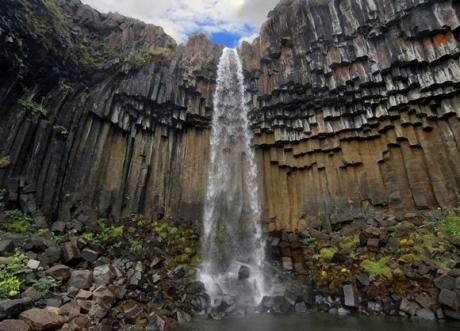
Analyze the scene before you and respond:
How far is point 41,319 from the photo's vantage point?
8109mm

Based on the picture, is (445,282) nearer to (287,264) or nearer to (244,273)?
(287,264)

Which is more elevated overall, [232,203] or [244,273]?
[232,203]

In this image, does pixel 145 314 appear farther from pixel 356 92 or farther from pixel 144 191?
pixel 356 92

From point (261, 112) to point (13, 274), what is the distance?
50.8 ft

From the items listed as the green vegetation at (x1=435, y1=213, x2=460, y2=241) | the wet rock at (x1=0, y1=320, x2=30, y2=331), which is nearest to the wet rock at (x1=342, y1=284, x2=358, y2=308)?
the green vegetation at (x1=435, y1=213, x2=460, y2=241)

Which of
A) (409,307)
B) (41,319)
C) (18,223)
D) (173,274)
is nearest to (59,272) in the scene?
(41,319)

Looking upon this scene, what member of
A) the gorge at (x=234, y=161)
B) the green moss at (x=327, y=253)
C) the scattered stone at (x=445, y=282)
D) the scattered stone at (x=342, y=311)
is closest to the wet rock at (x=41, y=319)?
the gorge at (x=234, y=161)

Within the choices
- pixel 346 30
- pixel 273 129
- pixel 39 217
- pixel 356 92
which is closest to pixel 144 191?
pixel 39 217

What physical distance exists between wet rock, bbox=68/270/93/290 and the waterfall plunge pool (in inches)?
136

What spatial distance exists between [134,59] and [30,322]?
53.2ft

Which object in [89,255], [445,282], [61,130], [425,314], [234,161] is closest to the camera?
[425,314]

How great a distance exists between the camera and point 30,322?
795cm

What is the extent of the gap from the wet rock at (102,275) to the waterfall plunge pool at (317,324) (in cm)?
325

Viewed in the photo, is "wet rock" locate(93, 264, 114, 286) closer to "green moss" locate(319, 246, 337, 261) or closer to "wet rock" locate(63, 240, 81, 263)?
"wet rock" locate(63, 240, 81, 263)
